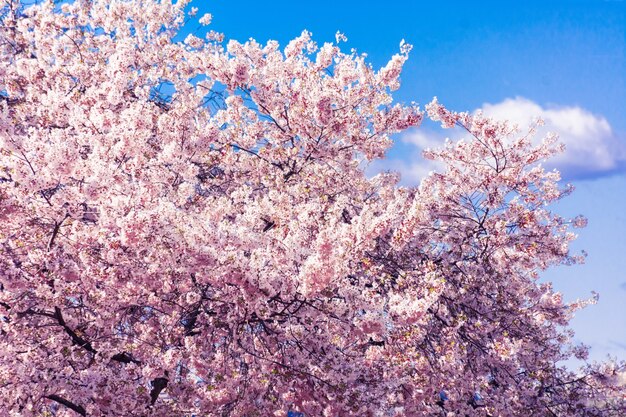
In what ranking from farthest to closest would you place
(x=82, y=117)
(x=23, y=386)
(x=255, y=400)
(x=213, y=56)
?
(x=213, y=56) < (x=255, y=400) < (x=82, y=117) < (x=23, y=386)

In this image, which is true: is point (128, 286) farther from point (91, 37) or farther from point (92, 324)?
point (91, 37)

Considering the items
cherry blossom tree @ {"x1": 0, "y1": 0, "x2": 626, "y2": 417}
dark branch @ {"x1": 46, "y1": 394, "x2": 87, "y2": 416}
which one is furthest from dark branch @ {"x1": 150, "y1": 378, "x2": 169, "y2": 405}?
dark branch @ {"x1": 46, "y1": 394, "x2": 87, "y2": 416}

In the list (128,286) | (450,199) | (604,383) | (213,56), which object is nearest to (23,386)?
(128,286)

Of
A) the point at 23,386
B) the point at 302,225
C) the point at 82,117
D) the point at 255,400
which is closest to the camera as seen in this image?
the point at 23,386

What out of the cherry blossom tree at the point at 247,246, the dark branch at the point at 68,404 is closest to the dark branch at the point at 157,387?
the cherry blossom tree at the point at 247,246

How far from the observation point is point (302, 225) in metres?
8.88

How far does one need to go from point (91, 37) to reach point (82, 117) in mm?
5343

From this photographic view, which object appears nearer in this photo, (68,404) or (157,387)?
(68,404)

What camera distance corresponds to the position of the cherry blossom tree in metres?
7.65

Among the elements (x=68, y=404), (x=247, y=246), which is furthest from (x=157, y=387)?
(x=247, y=246)

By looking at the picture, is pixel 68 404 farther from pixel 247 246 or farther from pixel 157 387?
pixel 247 246

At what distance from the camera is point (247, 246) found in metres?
7.84

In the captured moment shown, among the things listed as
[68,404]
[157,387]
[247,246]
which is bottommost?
[68,404]

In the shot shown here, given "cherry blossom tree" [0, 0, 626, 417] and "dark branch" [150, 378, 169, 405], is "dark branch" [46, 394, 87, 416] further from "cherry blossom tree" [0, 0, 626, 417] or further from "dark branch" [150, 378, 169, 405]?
"dark branch" [150, 378, 169, 405]
